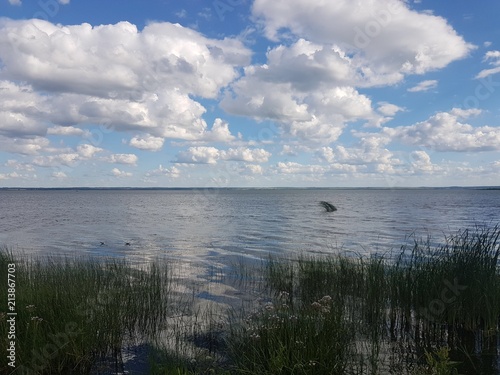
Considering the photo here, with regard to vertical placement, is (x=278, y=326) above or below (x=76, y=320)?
above

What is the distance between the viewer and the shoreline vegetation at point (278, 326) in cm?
648

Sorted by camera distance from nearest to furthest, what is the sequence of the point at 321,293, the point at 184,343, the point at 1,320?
1. the point at 1,320
2. the point at 184,343
3. the point at 321,293

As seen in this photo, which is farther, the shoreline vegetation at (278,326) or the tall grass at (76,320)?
the tall grass at (76,320)

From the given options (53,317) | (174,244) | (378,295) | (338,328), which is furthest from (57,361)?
(174,244)

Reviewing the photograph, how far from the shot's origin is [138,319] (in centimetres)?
953

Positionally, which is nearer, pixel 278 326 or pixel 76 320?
pixel 278 326

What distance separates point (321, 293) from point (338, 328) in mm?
4877

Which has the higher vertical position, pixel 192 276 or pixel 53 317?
pixel 53 317

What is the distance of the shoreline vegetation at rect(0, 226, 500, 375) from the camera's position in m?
6.48

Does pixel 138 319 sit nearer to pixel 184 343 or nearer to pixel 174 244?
pixel 184 343

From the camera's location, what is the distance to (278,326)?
6.66 meters

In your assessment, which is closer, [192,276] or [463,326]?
[463,326]

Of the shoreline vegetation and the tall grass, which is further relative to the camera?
the tall grass

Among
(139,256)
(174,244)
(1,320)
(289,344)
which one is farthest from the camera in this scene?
(174,244)
